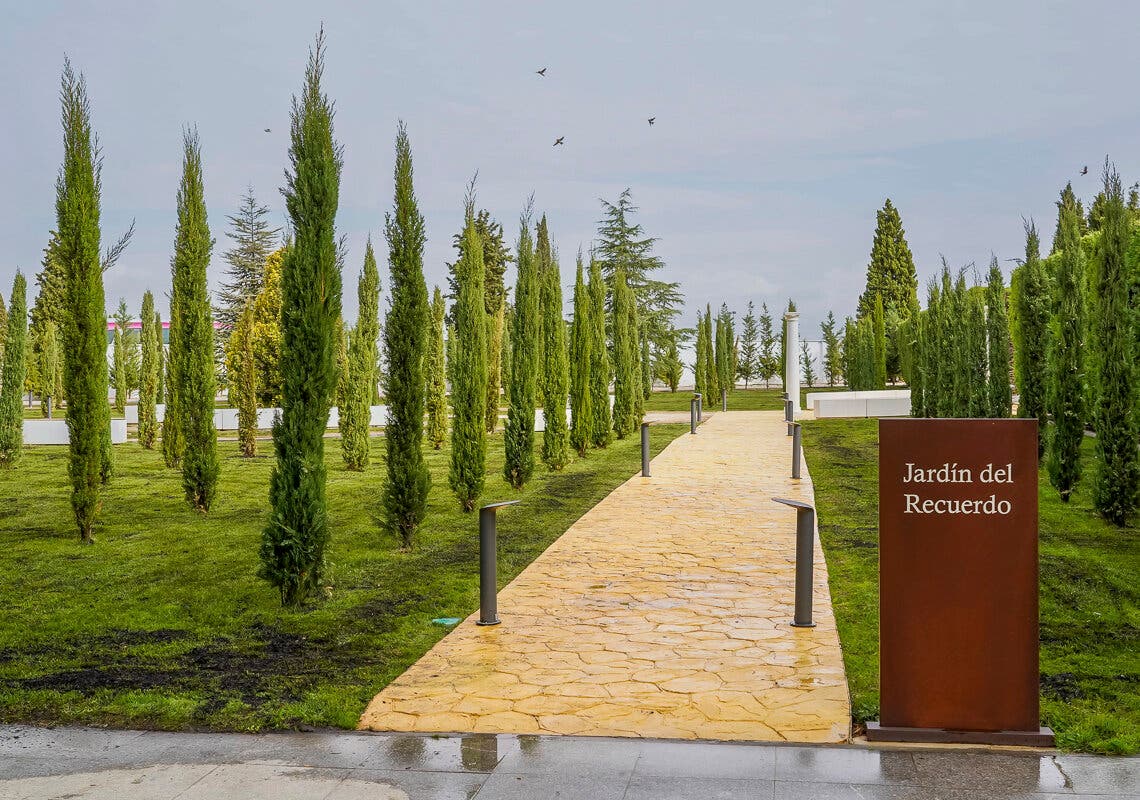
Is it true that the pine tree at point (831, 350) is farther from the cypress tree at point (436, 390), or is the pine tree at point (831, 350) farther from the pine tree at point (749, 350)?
the cypress tree at point (436, 390)

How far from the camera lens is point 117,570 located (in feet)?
29.7

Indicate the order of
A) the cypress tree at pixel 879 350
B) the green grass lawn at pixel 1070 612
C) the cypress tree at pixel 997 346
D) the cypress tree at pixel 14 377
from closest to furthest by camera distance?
1. the green grass lawn at pixel 1070 612
2. the cypress tree at pixel 997 346
3. the cypress tree at pixel 14 377
4. the cypress tree at pixel 879 350

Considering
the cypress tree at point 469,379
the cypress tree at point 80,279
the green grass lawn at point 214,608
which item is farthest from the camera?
the cypress tree at point 469,379

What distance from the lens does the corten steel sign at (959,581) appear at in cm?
439

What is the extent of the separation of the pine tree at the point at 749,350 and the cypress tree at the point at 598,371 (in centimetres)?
4132

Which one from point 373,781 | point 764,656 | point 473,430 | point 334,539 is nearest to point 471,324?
point 473,430

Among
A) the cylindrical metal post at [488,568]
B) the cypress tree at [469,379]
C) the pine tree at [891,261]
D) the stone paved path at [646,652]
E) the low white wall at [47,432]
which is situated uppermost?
the pine tree at [891,261]

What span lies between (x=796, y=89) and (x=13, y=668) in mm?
19479

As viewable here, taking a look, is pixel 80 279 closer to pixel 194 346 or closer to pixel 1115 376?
pixel 194 346

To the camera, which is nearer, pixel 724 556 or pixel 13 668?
pixel 13 668

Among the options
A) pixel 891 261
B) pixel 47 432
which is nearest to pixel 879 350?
pixel 891 261

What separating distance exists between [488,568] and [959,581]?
11.4ft

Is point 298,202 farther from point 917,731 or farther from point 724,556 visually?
point 917,731

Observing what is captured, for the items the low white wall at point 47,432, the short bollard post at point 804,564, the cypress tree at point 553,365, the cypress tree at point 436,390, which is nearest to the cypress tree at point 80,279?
the short bollard post at point 804,564
